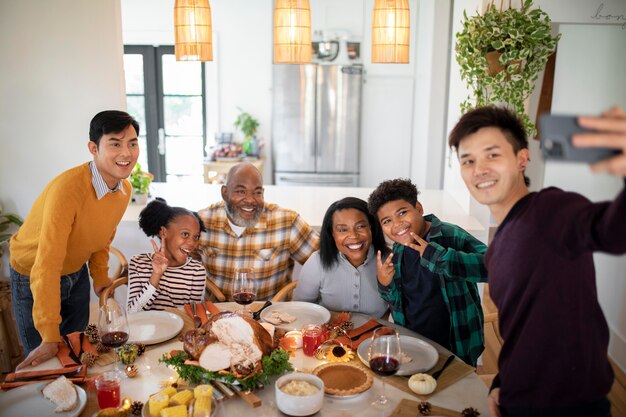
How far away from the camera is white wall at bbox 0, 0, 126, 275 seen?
3434mm

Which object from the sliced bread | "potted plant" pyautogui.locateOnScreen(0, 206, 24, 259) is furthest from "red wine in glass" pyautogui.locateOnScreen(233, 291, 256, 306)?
"potted plant" pyautogui.locateOnScreen(0, 206, 24, 259)

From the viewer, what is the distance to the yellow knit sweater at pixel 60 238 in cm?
216

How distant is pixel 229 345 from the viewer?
1.77m

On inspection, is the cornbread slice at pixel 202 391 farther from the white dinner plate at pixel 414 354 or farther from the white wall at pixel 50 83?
the white wall at pixel 50 83

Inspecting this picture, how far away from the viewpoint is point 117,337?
1.80 m

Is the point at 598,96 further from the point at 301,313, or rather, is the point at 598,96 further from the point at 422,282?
the point at 301,313

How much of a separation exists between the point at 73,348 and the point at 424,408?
1.22 m

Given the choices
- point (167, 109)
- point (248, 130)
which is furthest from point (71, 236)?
point (167, 109)

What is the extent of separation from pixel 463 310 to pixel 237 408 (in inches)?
41.6

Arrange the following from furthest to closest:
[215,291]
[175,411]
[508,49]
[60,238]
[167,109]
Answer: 1. [167,109]
2. [508,49]
3. [215,291]
4. [60,238]
5. [175,411]

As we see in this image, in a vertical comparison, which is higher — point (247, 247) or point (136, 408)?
point (247, 247)

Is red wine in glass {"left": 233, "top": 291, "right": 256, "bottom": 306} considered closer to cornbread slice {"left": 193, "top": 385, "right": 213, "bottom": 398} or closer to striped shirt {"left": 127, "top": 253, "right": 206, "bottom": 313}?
cornbread slice {"left": 193, "top": 385, "right": 213, "bottom": 398}

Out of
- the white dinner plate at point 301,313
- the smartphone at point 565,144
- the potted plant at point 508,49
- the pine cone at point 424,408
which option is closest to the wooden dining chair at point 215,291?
the white dinner plate at point 301,313

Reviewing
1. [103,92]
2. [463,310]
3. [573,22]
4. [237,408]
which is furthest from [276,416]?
[573,22]
